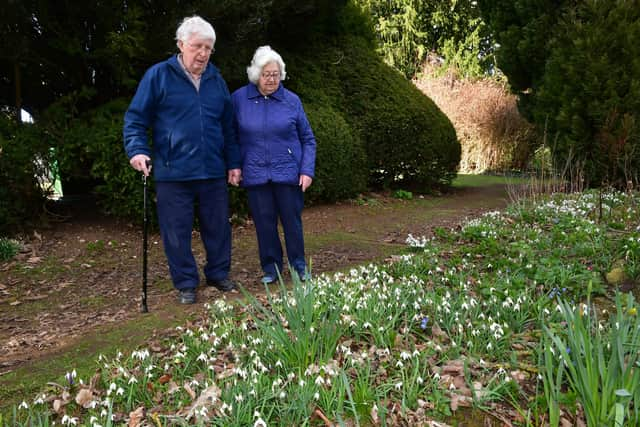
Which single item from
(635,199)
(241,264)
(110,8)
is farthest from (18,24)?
(635,199)

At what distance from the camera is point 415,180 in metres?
9.97

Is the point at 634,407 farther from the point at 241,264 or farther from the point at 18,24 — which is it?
the point at 18,24

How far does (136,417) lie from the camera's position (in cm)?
229

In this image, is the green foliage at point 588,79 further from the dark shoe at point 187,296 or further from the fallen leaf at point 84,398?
the fallen leaf at point 84,398


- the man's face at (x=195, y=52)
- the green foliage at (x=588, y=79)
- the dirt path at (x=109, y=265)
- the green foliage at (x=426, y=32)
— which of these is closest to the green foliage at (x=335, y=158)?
the dirt path at (x=109, y=265)

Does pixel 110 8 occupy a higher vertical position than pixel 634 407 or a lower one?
higher

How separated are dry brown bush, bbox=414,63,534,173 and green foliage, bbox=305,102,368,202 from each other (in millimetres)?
6041

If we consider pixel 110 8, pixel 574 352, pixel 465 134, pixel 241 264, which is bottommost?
pixel 241 264

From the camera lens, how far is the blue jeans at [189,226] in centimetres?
416

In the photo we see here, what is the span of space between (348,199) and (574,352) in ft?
22.1

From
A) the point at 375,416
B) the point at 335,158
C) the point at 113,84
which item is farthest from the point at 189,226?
the point at 335,158

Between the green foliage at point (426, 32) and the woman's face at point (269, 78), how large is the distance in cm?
2131

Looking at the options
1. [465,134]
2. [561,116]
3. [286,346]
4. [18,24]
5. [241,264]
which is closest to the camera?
[286,346]

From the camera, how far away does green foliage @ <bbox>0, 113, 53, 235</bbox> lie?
5.94m
